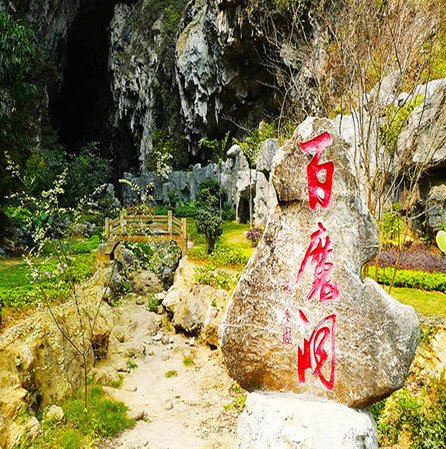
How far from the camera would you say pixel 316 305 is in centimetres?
267

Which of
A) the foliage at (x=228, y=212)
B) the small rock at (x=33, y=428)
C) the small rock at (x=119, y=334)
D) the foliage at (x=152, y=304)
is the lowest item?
the small rock at (x=119, y=334)

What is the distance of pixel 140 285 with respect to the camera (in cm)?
1198

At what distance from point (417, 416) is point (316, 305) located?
295 centimetres

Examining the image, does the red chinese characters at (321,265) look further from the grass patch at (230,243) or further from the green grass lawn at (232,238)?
the green grass lawn at (232,238)

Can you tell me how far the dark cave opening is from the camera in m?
28.1

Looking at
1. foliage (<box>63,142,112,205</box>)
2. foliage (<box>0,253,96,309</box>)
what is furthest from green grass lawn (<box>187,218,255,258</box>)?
foliage (<box>63,142,112,205</box>)

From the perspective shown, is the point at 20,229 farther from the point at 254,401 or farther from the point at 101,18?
the point at 101,18

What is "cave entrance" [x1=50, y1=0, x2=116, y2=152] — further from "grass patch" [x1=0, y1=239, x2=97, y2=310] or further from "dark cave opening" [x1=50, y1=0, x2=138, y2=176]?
"grass patch" [x1=0, y1=239, x2=97, y2=310]

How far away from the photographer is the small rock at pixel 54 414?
5.21 m

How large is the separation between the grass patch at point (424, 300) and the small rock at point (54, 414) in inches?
212

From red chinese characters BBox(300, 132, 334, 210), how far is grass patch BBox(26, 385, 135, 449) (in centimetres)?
463

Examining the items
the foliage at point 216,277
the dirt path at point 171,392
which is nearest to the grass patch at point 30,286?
the dirt path at point 171,392

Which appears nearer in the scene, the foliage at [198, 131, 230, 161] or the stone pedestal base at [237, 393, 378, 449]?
the stone pedestal base at [237, 393, 378, 449]

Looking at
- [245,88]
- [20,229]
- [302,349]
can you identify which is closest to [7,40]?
Answer: [20,229]
